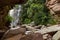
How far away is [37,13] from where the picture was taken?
56.7ft

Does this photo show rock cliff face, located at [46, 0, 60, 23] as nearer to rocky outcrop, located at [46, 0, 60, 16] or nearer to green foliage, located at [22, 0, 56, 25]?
rocky outcrop, located at [46, 0, 60, 16]

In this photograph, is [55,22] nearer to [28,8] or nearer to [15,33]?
[28,8]

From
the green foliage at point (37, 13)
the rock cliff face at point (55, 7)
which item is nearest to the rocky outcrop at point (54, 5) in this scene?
the rock cliff face at point (55, 7)

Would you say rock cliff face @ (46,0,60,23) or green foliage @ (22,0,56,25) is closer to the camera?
rock cliff face @ (46,0,60,23)

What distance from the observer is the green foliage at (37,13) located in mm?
16773

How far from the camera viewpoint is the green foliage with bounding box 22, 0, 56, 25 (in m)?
16.8

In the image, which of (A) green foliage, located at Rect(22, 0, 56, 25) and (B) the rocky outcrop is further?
(A) green foliage, located at Rect(22, 0, 56, 25)

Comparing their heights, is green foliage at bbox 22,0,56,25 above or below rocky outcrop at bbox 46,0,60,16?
below

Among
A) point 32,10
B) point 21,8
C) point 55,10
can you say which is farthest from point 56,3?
point 21,8

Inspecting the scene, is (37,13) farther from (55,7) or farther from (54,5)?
(55,7)

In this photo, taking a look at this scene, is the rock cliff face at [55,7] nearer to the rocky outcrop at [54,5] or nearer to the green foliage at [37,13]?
the rocky outcrop at [54,5]

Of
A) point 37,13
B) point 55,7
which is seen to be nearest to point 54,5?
point 55,7

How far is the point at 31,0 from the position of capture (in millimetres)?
19531

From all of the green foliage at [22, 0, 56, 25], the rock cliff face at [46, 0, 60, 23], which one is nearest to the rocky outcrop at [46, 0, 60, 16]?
the rock cliff face at [46, 0, 60, 23]
